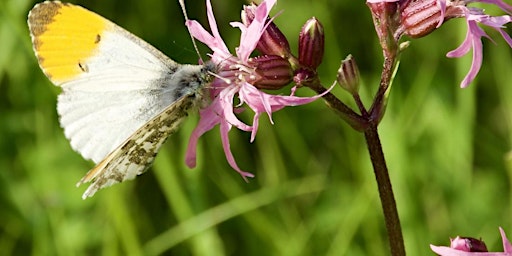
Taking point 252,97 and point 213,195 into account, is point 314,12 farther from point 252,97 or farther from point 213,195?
point 252,97

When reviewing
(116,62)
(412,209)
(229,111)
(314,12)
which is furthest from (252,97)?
(314,12)

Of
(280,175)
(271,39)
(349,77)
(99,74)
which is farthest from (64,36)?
(280,175)

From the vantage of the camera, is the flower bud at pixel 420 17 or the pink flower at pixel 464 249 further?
the flower bud at pixel 420 17

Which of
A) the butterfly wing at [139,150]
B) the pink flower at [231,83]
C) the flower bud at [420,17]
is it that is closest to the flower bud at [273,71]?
the pink flower at [231,83]

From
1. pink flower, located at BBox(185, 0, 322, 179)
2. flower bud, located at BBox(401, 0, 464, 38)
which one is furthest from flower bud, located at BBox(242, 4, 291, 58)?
flower bud, located at BBox(401, 0, 464, 38)

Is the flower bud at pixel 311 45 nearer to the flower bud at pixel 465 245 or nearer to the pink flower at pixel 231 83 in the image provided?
the pink flower at pixel 231 83
